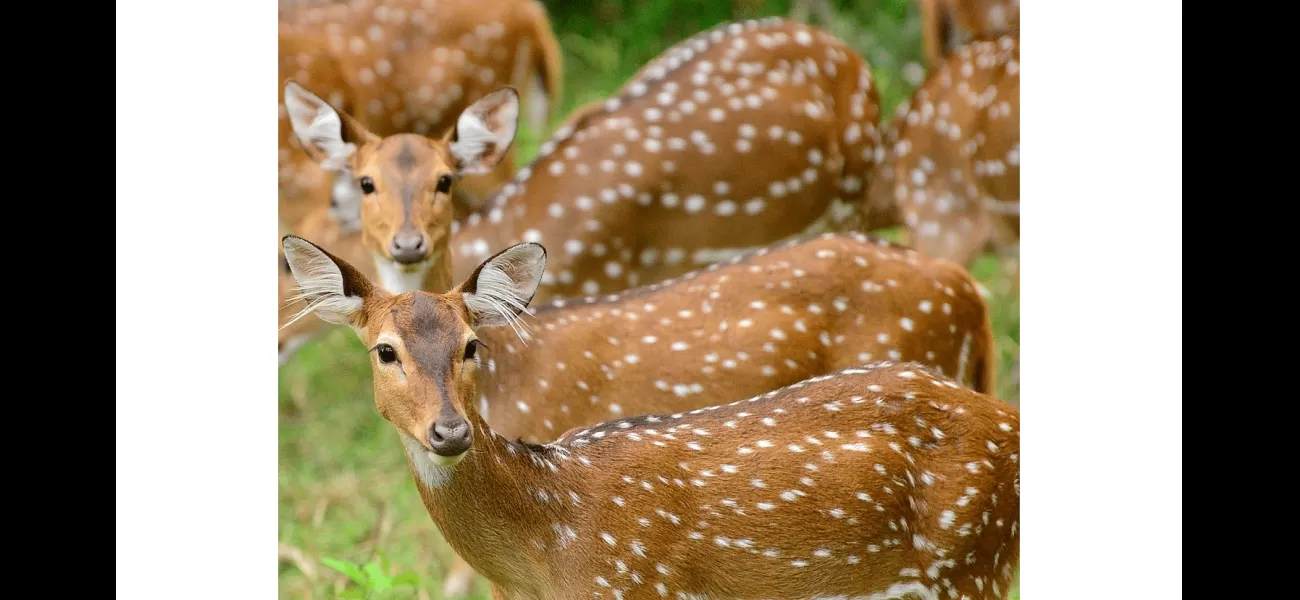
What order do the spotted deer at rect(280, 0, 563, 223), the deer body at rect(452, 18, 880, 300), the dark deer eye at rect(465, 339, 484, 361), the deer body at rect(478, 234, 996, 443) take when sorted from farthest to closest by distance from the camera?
the spotted deer at rect(280, 0, 563, 223), the deer body at rect(452, 18, 880, 300), the deer body at rect(478, 234, 996, 443), the dark deer eye at rect(465, 339, 484, 361)

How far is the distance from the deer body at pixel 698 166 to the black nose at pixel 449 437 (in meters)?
1.69

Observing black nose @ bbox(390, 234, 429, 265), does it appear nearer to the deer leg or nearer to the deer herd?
the deer herd

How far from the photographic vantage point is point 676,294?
3.85m

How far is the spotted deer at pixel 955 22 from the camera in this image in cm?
501

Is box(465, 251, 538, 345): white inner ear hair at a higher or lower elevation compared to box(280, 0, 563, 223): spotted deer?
lower

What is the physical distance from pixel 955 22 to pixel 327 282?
2.91m

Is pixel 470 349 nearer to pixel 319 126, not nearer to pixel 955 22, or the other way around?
pixel 319 126

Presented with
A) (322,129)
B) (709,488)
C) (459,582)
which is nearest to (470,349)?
(709,488)

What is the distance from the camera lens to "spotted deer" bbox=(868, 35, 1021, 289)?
179 inches

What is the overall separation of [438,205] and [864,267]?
110 cm

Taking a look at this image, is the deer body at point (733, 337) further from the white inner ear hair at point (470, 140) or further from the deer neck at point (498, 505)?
the deer neck at point (498, 505)

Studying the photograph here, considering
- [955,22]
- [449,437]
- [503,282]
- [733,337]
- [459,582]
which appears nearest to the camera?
[449,437]

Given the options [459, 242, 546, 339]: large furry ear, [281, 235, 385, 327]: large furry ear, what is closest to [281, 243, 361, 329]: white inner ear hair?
[281, 235, 385, 327]: large furry ear
